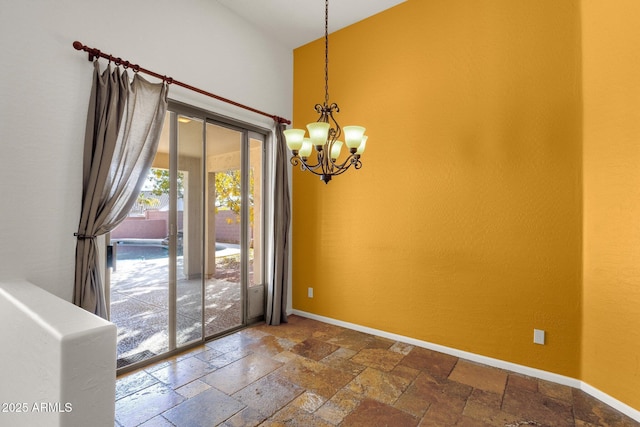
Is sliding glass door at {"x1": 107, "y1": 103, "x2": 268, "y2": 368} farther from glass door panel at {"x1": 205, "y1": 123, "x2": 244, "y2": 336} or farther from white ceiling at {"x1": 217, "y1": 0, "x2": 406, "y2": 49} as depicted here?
white ceiling at {"x1": 217, "y1": 0, "x2": 406, "y2": 49}

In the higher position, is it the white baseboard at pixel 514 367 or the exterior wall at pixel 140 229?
the exterior wall at pixel 140 229

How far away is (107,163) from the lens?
90.0 inches

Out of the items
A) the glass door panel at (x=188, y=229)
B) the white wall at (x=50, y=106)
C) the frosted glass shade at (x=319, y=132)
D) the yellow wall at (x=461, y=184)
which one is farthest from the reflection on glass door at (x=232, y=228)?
the frosted glass shade at (x=319, y=132)

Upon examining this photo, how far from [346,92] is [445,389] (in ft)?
10.3

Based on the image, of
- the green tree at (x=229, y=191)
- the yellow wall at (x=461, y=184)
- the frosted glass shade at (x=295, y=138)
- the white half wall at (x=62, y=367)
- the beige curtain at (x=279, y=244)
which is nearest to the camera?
the white half wall at (x=62, y=367)

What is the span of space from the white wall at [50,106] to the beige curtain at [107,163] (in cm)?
9

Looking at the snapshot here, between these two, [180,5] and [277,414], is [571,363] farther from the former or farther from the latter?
[180,5]

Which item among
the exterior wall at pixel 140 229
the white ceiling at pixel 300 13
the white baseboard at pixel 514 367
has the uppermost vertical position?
the white ceiling at pixel 300 13

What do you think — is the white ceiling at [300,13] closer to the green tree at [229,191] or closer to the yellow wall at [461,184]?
the yellow wall at [461,184]

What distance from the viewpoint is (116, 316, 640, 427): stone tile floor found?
203 centimetres

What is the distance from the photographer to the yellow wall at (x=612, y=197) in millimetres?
2098

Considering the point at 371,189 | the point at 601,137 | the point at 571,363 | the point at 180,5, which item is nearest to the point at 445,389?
the point at 571,363

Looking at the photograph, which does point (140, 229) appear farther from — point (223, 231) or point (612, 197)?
point (612, 197)

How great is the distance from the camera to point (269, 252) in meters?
3.83
